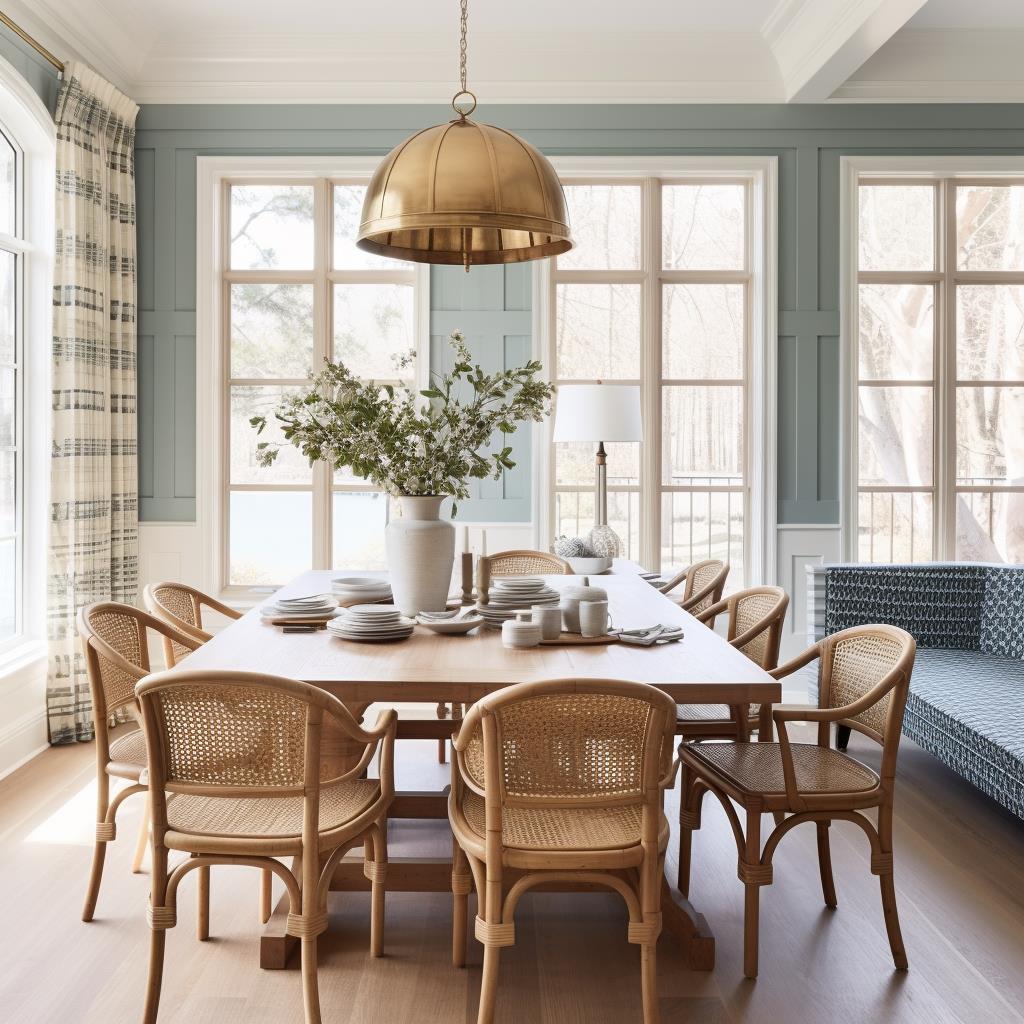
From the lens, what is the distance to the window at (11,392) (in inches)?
165

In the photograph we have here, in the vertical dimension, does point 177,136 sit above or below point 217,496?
above

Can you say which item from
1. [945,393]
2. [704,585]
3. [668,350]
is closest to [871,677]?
[704,585]

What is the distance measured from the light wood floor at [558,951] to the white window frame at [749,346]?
2200 millimetres

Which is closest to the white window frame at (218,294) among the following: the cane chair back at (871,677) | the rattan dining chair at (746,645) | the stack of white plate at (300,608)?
the stack of white plate at (300,608)

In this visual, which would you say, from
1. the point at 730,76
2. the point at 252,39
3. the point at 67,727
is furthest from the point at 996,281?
the point at 67,727

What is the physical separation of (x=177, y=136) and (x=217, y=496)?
78.2 inches

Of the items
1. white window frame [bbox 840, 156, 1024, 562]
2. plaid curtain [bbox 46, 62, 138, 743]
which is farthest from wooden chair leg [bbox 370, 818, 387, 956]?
white window frame [bbox 840, 156, 1024, 562]

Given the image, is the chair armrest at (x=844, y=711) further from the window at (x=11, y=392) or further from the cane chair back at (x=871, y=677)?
the window at (x=11, y=392)

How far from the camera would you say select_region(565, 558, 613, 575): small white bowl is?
13.6 feet

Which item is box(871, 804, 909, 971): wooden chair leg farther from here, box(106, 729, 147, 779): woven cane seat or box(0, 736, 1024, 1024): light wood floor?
box(106, 729, 147, 779): woven cane seat

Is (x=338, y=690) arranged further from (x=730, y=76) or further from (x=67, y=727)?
(x=730, y=76)

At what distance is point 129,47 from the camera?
15.7ft

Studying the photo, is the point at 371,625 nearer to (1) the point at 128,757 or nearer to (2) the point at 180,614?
(1) the point at 128,757

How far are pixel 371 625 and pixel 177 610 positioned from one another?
1.16 meters
